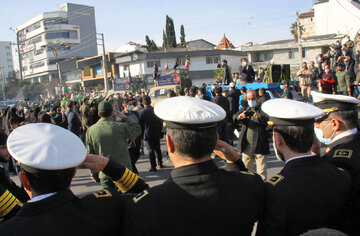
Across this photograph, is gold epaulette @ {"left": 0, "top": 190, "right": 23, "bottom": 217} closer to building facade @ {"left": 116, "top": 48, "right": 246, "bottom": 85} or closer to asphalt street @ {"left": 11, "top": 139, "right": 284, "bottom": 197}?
asphalt street @ {"left": 11, "top": 139, "right": 284, "bottom": 197}

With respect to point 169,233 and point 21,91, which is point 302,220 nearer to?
point 169,233

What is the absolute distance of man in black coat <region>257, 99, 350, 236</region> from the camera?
186cm

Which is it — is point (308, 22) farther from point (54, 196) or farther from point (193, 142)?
point (54, 196)

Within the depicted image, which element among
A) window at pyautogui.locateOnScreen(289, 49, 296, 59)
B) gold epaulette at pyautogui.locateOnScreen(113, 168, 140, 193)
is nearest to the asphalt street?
gold epaulette at pyautogui.locateOnScreen(113, 168, 140, 193)

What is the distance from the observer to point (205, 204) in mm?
1656

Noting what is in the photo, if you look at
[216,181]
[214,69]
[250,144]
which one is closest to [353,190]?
[216,181]

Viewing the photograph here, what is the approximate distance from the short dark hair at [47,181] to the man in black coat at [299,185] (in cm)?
118

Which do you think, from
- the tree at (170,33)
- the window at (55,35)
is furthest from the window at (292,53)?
the window at (55,35)

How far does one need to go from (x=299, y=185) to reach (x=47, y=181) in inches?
57.8

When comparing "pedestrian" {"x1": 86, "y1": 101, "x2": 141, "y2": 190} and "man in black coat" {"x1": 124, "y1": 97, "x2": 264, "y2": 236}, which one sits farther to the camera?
"pedestrian" {"x1": 86, "y1": 101, "x2": 141, "y2": 190}

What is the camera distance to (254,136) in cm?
547

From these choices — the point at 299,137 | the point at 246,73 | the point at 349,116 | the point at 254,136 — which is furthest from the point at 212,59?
the point at 299,137

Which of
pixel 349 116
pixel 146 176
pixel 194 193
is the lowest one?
pixel 146 176

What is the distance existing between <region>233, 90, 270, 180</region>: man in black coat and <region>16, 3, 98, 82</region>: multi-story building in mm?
88852
